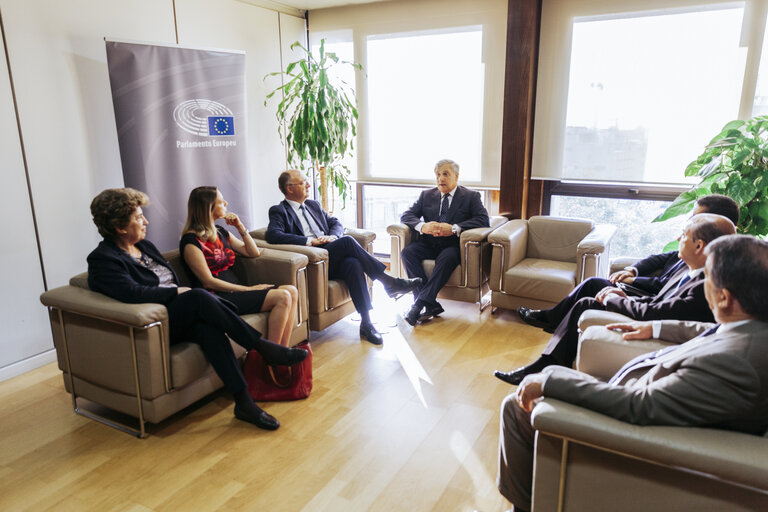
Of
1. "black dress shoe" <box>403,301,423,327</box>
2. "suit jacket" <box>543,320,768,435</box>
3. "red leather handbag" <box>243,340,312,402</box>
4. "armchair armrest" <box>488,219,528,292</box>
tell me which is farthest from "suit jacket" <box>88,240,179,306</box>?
"armchair armrest" <box>488,219,528,292</box>

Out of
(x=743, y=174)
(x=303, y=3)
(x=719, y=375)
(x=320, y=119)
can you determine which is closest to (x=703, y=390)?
(x=719, y=375)

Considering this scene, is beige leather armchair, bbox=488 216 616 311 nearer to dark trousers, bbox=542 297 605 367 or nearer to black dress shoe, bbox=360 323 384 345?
dark trousers, bbox=542 297 605 367

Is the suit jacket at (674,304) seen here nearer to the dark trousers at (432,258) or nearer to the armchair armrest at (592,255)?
the armchair armrest at (592,255)

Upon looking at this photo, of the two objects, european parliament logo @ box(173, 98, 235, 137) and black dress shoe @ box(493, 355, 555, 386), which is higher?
european parliament logo @ box(173, 98, 235, 137)

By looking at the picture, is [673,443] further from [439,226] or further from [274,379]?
[439,226]

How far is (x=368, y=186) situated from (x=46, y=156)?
3575 millimetres

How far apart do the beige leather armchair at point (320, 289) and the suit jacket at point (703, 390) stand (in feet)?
8.51

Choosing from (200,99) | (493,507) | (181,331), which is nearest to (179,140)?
(200,99)

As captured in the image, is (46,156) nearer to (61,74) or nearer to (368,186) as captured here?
(61,74)

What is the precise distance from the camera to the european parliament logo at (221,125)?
4.77 m

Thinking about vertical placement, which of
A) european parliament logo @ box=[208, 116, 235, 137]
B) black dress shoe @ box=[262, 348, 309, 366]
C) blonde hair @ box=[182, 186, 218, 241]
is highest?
european parliament logo @ box=[208, 116, 235, 137]

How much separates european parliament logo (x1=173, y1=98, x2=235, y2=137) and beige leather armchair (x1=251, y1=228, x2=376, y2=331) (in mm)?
1033

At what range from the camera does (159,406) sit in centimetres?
296

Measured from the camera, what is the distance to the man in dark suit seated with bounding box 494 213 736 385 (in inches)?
104
